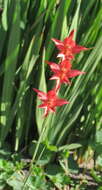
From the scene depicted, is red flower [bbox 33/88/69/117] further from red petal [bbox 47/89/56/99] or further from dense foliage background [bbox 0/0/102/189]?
dense foliage background [bbox 0/0/102/189]

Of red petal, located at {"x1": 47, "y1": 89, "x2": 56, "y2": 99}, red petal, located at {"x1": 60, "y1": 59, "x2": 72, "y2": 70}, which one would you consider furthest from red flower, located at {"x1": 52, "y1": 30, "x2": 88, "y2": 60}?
red petal, located at {"x1": 47, "y1": 89, "x2": 56, "y2": 99}

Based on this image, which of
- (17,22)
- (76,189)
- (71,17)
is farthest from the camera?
(76,189)

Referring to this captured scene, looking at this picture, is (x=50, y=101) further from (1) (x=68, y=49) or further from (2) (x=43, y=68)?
(2) (x=43, y=68)

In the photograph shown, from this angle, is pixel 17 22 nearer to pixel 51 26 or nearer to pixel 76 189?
pixel 51 26

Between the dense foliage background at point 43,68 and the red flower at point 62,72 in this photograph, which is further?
the dense foliage background at point 43,68

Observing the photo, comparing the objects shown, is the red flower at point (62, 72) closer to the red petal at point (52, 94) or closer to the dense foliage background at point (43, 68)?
the red petal at point (52, 94)

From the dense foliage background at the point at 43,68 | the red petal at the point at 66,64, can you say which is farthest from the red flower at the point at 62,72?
the dense foliage background at the point at 43,68

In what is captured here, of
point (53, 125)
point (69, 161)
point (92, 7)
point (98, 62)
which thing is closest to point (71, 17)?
point (92, 7)

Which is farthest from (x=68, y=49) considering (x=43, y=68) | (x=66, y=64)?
(x=43, y=68)
